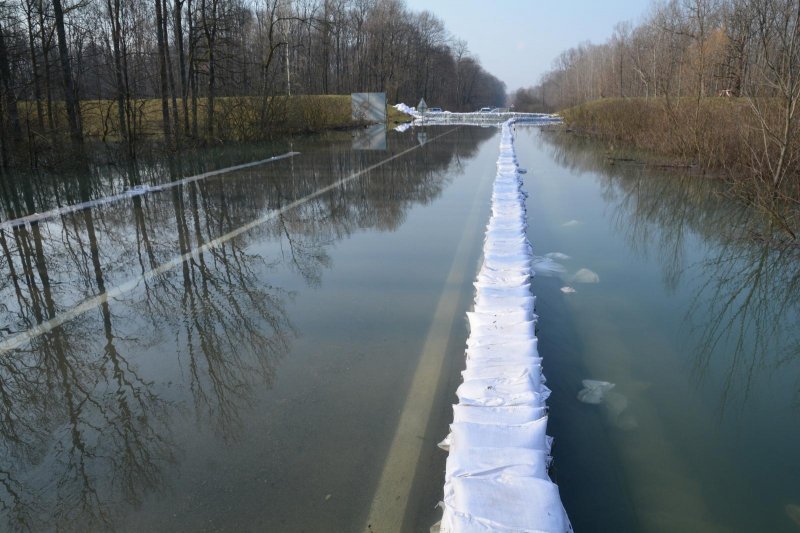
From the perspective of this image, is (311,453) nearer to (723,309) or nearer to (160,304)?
(160,304)

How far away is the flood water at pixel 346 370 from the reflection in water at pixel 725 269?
0.13ft

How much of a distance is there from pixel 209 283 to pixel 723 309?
549 centimetres

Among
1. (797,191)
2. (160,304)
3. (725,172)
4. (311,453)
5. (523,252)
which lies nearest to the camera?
(311,453)

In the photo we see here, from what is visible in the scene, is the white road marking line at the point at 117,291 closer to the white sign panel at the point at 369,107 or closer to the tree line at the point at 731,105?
the tree line at the point at 731,105

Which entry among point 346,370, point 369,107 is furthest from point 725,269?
point 369,107

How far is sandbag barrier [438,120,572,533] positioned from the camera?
2582 mm

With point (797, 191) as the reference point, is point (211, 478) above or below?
below

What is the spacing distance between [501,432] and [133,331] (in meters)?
3.37

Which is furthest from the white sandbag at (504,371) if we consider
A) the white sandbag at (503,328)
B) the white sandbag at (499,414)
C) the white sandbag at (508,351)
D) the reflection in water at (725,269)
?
the reflection in water at (725,269)

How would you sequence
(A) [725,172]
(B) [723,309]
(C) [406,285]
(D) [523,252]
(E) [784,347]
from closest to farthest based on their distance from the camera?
(E) [784,347] → (B) [723,309] → (C) [406,285] → (D) [523,252] → (A) [725,172]

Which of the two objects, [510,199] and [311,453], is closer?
[311,453]

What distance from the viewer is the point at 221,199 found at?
11.1 meters

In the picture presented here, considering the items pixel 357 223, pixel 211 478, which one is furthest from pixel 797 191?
pixel 211 478

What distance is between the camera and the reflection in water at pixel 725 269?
472 centimetres
